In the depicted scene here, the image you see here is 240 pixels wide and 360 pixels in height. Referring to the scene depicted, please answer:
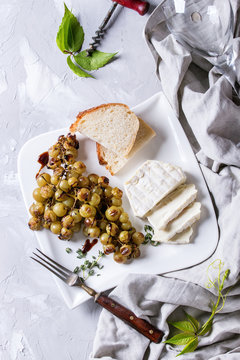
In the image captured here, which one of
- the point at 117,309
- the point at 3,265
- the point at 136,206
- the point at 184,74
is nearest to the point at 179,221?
the point at 136,206

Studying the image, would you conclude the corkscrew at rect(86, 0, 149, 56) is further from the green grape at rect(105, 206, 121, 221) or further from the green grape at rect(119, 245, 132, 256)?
the green grape at rect(119, 245, 132, 256)

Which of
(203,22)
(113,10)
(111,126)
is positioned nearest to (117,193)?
(111,126)

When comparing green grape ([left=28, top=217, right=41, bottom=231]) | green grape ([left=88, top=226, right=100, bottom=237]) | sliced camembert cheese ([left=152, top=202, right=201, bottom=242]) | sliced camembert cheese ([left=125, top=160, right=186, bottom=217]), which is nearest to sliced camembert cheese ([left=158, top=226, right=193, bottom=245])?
sliced camembert cheese ([left=152, top=202, right=201, bottom=242])

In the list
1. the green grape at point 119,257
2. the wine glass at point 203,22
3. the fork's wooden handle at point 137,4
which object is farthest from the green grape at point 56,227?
the fork's wooden handle at point 137,4

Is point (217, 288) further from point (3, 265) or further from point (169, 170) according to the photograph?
point (3, 265)

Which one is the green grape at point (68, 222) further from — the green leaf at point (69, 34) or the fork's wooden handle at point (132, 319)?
the green leaf at point (69, 34)

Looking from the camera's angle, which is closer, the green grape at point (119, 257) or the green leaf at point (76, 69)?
the green grape at point (119, 257)
